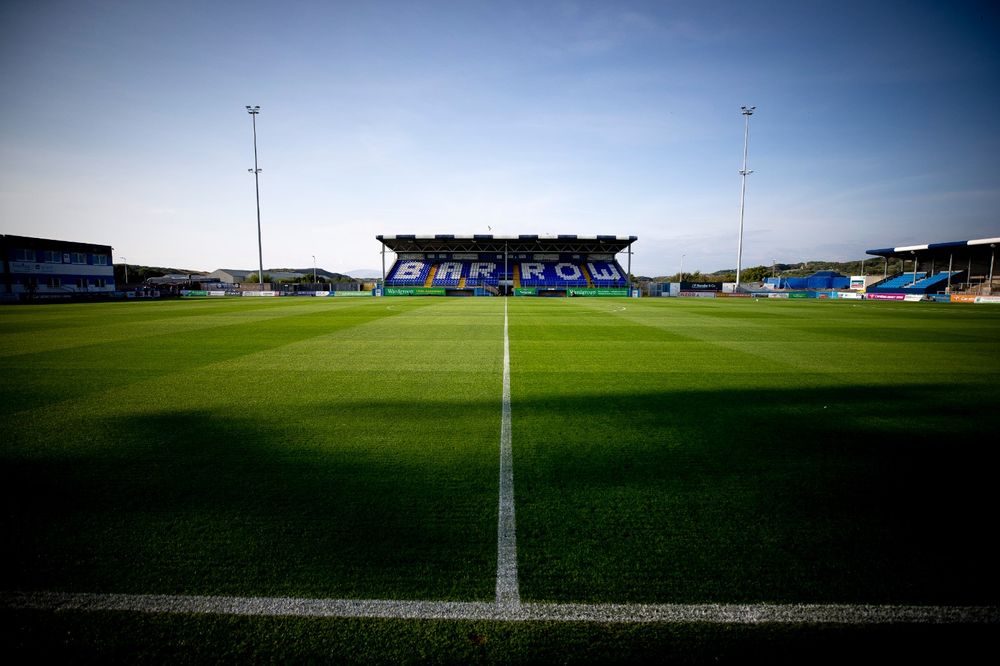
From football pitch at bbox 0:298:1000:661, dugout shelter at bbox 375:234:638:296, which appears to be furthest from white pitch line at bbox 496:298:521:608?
dugout shelter at bbox 375:234:638:296

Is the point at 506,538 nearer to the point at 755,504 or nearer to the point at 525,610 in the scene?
the point at 525,610

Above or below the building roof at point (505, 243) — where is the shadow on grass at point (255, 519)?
below

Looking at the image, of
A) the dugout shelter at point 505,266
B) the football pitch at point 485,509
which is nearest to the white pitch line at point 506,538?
the football pitch at point 485,509

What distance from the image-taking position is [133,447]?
13.3 feet

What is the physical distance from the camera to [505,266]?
170 ft

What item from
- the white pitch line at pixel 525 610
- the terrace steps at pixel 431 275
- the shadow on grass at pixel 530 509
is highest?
the terrace steps at pixel 431 275

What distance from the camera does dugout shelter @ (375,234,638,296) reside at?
1977 inches

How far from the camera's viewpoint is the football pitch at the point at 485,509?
1.97 metres

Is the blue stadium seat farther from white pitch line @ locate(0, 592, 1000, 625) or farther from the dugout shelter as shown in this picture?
white pitch line @ locate(0, 592, 1000, 625)

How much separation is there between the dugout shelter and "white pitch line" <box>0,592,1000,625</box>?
4801 centimetres

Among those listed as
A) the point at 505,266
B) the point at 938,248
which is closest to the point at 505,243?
the point at 505,266

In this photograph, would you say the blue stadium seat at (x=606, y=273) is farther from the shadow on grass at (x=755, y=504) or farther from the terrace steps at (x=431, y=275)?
the shadow on grass at (x=755, y=504)

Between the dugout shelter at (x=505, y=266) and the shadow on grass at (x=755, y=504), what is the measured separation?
45.4m

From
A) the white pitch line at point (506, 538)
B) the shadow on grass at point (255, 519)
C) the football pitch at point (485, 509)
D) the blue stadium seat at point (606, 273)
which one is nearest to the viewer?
the football pitch at point (485, 509)
